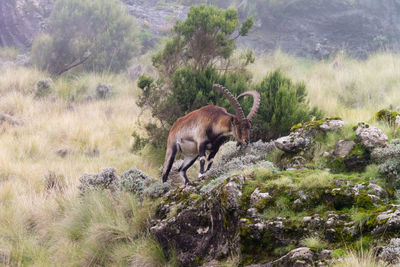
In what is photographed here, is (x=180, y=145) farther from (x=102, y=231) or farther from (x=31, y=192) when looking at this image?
(x=31, y=192)

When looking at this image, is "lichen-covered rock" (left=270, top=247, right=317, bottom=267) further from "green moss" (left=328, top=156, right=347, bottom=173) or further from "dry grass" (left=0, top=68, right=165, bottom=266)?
"green moss" (left=328, top=156, right=347, bottom=173)

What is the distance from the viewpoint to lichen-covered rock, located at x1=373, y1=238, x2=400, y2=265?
321 cm

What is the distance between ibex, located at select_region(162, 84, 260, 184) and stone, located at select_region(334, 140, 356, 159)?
4.10ft

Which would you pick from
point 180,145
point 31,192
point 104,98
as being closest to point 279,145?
point 180,145

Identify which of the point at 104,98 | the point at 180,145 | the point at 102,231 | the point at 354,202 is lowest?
the point at 104,98

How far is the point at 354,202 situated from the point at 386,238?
0.77 metres

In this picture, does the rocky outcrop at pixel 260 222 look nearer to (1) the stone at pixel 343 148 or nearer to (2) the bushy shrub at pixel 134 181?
(1) the stone at pixel 343 148

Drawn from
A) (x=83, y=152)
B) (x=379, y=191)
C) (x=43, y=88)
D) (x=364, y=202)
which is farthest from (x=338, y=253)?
(x=43, y=88)

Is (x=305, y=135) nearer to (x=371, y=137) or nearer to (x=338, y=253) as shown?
(x=371, y=137)

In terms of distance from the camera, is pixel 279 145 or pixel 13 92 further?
pixel 13 92

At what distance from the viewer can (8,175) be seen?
9.01 m

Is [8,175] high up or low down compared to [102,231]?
down

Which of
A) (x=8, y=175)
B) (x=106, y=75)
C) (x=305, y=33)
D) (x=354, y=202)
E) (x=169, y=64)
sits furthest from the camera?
(x=305, y=33)

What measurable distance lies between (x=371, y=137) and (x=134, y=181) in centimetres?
379
